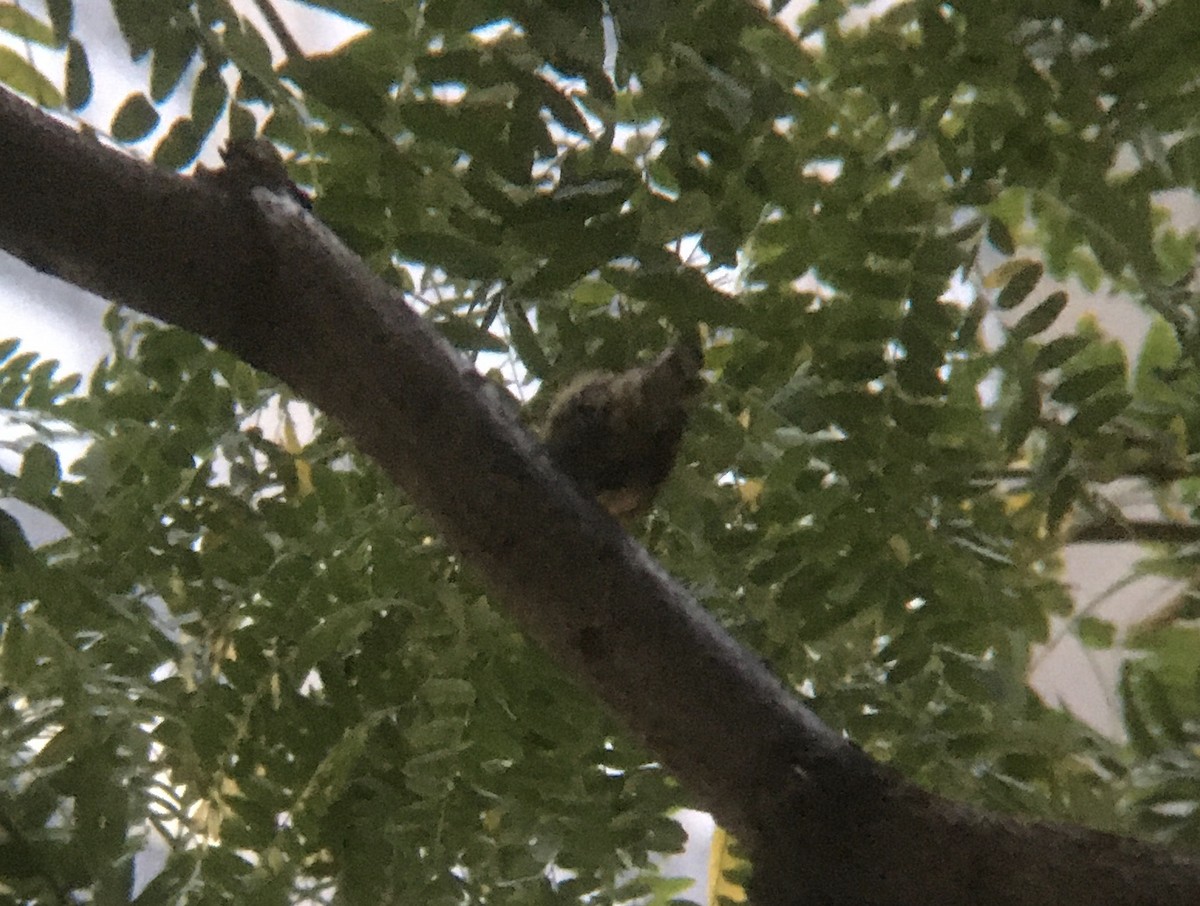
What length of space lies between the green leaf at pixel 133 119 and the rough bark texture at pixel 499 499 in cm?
13

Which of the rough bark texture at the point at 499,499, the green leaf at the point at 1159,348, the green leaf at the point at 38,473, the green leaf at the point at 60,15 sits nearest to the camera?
the rough bark texture at the point at 499,499

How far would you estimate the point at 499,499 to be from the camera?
0.41 m

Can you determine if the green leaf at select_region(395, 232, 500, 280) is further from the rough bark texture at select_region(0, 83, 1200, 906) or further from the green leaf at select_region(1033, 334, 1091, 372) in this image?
the green leaf at select_region(1033, 334, 1091, 372)

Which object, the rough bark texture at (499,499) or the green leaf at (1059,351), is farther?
the green leaf at (1059,351)

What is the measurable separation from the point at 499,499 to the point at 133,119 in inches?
11.5

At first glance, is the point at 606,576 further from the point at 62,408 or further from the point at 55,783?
the point at 62,408

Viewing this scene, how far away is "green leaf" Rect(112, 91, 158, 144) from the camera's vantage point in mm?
524

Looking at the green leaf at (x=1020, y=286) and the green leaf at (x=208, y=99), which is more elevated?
the green leaf at (x=208, y=99)

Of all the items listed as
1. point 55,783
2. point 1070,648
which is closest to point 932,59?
point 55,783

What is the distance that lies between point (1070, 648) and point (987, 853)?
1.14 meters

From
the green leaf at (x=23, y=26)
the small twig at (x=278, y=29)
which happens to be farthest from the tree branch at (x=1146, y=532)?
the green leaf at (x=23, y=26)

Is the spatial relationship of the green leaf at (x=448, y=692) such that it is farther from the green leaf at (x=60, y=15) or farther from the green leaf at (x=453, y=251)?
the green leaf at (x=60, y=15)

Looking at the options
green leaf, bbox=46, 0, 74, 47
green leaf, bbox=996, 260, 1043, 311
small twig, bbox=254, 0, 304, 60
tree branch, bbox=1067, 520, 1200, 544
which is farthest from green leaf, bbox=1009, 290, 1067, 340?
green leaf, bbox=46, 0, 74, 47

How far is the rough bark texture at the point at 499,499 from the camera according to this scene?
1.26ft
